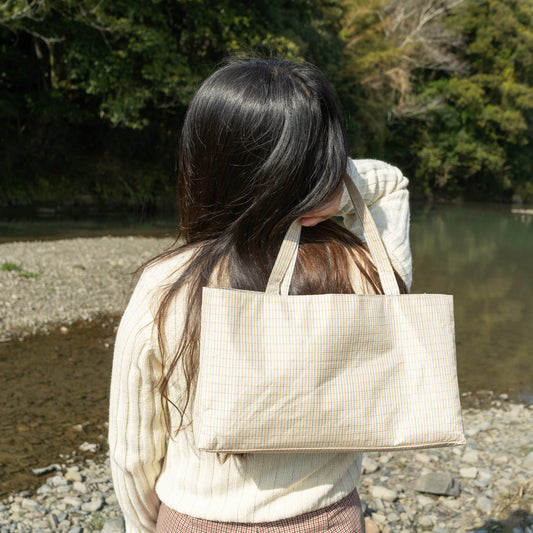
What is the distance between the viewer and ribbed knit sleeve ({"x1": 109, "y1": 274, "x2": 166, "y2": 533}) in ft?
3.34

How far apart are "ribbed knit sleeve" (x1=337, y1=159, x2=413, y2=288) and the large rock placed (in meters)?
2.59

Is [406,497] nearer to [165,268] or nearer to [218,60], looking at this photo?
[165,268]

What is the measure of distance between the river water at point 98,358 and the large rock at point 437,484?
2230 millimetres

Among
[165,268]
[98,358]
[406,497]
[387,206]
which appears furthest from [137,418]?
[98,358]

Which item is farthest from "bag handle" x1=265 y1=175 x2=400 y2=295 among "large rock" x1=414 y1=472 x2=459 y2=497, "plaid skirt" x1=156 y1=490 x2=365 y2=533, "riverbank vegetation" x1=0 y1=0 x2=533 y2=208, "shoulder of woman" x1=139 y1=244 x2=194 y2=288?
"large rock" x1=414 y1=472 x2=459 y2=497

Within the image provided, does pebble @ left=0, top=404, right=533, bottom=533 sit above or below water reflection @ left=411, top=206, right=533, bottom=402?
above

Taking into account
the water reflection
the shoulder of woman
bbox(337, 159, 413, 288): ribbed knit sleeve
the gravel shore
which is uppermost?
bbox(337, 159, 413, 288): ribbed knit sleeve

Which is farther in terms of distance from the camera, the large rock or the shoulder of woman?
the large rock

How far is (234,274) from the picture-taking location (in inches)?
39.6

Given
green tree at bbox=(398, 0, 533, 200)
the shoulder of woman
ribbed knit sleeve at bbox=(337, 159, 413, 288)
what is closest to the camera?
the shoulder of woman

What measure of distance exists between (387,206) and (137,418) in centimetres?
68

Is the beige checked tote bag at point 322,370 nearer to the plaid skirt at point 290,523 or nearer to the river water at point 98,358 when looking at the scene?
the plaid skirt at point 290,523

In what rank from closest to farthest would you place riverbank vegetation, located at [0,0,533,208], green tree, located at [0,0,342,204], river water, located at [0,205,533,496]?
river water, located at [0,205,533,496], green tree, located at [0,0,342,204], riverbank vegetation, located at [0,0,533,208]

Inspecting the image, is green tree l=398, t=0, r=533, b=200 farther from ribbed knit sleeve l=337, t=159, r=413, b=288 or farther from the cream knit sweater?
the cream knit sweater
